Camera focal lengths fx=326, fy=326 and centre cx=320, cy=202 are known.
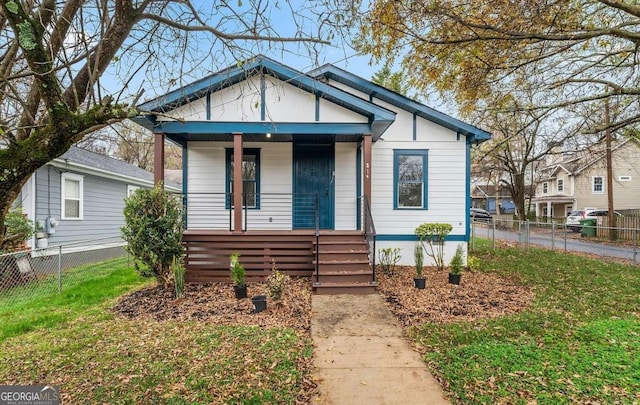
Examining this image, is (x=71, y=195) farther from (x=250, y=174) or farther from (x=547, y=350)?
(x=547, y=350)

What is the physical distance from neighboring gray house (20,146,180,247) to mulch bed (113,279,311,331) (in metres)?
4.16

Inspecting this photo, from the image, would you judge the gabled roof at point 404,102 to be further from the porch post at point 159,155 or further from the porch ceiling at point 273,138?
the porch post at point 159,155

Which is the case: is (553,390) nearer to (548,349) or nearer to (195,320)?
(548,349)

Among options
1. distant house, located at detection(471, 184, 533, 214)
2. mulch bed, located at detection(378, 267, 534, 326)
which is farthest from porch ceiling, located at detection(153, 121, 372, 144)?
distant house, located at detection(471, 184, 533, 214)

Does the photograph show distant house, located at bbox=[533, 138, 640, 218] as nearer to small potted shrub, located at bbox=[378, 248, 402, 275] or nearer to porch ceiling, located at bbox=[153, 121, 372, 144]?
small potted shrub, located at bbox=[378, 248, 402, 275]

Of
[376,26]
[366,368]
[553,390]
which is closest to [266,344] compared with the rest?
Result: [366,368]

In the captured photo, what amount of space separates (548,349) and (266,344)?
337 cm

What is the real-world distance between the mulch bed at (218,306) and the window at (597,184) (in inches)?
1292

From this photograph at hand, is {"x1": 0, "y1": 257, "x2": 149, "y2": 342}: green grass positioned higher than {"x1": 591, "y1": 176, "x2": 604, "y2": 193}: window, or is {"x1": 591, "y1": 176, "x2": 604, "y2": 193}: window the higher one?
{"x1": 591, "y1": 176, "x2": 604, "y2": 193}: window

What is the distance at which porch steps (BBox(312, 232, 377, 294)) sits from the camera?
20.4ft

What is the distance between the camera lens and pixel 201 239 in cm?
712

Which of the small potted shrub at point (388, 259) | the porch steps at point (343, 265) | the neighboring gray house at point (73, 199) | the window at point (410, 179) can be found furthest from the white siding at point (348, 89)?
the neighboring gray house at point (73, 199)

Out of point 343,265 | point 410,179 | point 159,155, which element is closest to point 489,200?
point 410,179

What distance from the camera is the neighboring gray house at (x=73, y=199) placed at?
28.9ft
